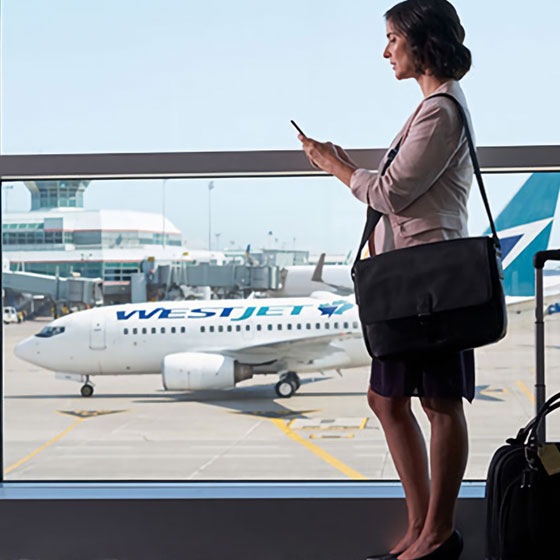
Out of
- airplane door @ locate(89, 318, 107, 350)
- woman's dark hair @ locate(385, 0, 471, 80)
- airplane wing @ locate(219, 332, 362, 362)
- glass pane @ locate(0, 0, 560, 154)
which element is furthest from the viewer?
airplane wing @ locate(219, 332, 362, 362)

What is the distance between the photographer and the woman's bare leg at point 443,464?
1236 millimetres

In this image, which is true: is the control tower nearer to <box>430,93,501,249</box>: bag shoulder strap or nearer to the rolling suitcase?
<box>430,93,501,249</box>: bag shoulder strap

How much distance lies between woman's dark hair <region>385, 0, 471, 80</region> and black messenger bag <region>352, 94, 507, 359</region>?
0.30 ft

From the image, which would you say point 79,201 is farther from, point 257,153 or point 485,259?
point 485,259

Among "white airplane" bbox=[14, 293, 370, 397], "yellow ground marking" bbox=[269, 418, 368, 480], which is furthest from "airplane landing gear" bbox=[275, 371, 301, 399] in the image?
"yellow ground marking" bbox=[269, 418, 368, 480]

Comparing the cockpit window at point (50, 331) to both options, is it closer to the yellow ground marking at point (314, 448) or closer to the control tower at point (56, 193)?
the yellow ground marking at point (314, 448)

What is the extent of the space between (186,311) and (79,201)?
10412mm

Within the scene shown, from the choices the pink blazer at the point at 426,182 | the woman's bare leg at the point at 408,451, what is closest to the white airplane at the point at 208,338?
the woman's bare leg at the point at 408,451

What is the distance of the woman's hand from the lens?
4.17 feet

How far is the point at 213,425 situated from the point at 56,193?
17.8 metres

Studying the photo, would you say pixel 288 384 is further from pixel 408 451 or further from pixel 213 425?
pixel 408 451

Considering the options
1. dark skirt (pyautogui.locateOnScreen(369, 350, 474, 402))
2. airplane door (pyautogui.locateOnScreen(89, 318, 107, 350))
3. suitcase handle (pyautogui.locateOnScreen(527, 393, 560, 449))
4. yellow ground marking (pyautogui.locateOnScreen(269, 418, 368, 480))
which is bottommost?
yellow ground marking (pyautogui.locateOnScreen(269, 418, 368, 480))

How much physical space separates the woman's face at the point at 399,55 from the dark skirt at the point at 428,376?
498mm

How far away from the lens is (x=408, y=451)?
1.29 meters
